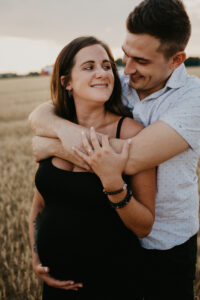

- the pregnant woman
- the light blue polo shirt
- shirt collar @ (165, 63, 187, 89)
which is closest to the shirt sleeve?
the light blue polo shirt

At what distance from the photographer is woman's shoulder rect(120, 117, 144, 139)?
1891 millimetres

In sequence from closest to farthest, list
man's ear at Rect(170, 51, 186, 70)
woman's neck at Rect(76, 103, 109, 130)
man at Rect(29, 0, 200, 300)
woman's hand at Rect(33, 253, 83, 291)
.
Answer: man at Rect(29, 0, 200, 300) < woman's hand at Rect(33, 253, 83, 291) < man's ear at Rect(170, 51, 186, 70) < woman's neck at Rect(76, 103, 109, 130)

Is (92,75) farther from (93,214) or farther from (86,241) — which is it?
(86,241)

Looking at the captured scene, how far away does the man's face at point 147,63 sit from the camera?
1990mm

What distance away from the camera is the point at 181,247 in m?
2.01

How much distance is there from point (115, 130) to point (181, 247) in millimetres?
1011

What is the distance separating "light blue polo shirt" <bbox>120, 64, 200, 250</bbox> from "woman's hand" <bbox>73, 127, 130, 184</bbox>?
332mm

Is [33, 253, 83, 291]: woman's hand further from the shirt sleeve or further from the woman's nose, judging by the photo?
the woman's nose

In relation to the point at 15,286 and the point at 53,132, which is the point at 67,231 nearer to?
the point at 53,132

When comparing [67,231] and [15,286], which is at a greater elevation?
[67,231]

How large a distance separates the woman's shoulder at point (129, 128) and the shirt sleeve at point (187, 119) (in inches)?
9.3

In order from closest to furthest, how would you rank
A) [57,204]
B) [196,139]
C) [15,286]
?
[196,139], [57,204], [15,286]

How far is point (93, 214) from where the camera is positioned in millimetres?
1819

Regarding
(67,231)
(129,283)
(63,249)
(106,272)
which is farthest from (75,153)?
(129,283)
